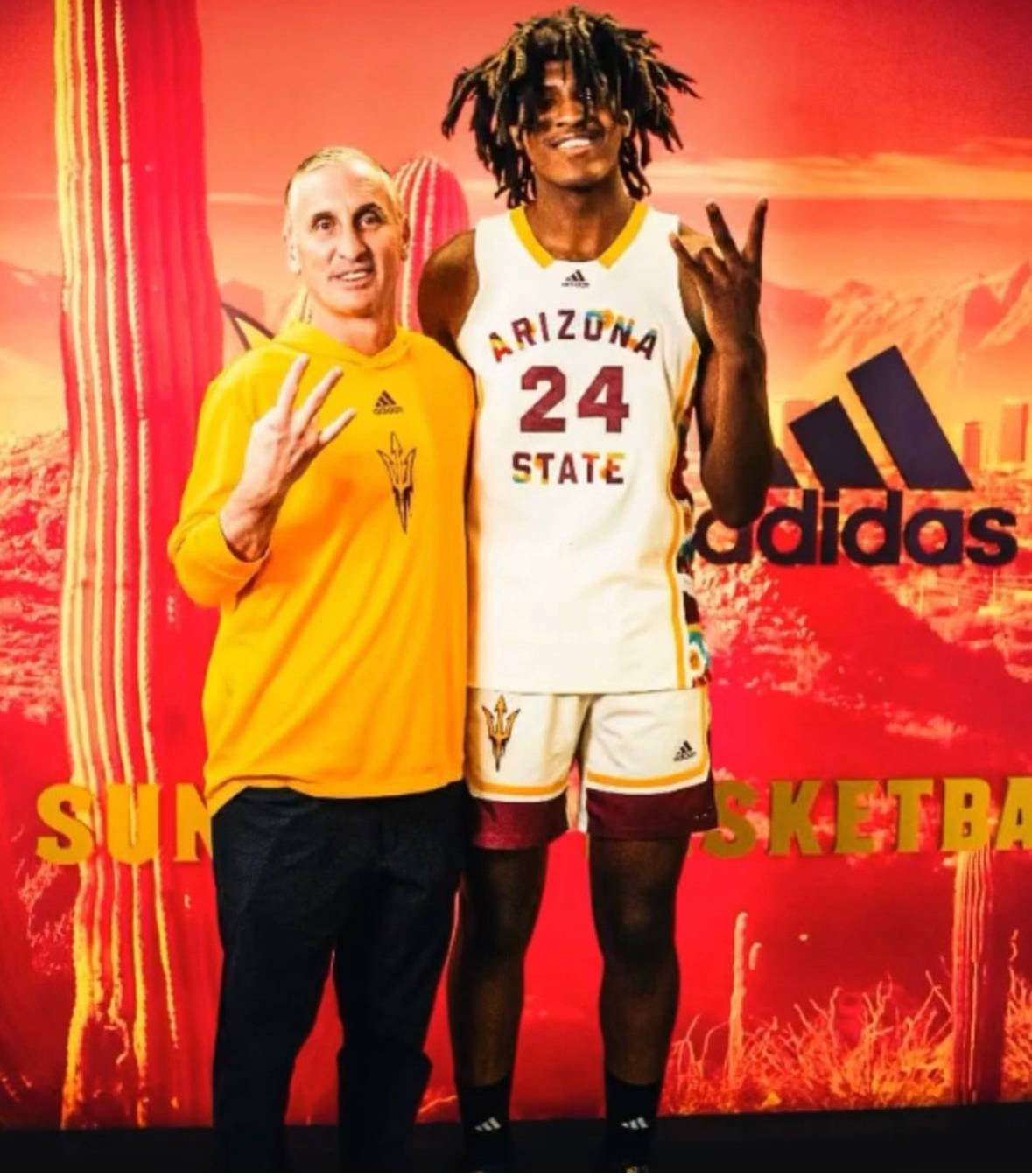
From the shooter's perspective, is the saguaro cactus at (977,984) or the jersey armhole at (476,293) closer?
the jersey armhole at (476,293)

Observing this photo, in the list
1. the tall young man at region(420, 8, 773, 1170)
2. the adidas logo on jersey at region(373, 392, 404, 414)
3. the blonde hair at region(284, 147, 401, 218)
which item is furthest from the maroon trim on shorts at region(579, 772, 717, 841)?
the blonde hair at region(284, 147, 401, 218)

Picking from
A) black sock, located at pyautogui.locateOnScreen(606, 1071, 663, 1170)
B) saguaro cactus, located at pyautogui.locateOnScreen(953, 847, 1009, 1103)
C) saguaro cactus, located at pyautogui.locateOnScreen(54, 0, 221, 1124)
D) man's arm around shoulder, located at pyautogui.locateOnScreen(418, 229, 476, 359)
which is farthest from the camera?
saguaro cactus, located at pyautogui.locateOnScreen(953, 847, 1009, 1103)

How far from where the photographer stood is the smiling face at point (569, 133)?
1.80 meters

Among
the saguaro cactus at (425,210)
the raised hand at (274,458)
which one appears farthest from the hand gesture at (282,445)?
the saguaro cactus at (425,210)

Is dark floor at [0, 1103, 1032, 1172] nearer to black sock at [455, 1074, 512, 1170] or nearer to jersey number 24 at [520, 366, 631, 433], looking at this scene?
black sock at [455, 1074, 512, 1170]

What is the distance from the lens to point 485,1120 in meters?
2.04

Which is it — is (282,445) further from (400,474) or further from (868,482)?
(868,482)

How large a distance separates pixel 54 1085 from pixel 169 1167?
1.08 ft

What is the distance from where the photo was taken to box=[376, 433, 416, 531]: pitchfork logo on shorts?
5.58 feet

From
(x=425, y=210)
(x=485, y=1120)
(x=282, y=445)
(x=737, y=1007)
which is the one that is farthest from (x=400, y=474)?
(x=737, y=1007)

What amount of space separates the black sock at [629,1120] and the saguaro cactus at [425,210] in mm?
1466

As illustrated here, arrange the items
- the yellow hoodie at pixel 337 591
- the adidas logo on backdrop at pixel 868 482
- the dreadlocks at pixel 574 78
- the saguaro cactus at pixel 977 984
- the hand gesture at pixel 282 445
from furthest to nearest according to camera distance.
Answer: the saguaro cactus at pixel 977 984
the adidas logo on backdrop at pixel 868 482
the dreadlocks at pixel 574 78
the yellow hoodie at pixel 337 591
the hand gesture at pixel 282 445

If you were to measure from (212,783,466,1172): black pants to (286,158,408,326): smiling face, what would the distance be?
2.33 feet

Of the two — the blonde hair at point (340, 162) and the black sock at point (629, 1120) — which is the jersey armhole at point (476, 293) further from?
the black sock at point (629, 1120)
